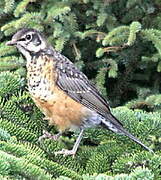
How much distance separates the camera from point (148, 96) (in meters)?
5.88

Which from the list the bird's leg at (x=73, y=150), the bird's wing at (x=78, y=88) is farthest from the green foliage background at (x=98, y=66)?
the bird's wing at (x=78, y=88)

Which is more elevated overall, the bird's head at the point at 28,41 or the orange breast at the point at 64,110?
the bird's head at the point at 28,41

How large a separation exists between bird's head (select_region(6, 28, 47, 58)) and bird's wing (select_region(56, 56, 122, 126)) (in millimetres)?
245

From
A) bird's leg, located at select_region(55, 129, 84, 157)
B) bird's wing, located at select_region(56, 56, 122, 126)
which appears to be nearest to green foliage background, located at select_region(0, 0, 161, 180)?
bird's leg, located at select_region(55, 129, 84, 157)

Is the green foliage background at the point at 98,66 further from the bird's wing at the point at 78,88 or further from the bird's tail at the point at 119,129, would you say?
the bird's wing at the point at 78,88

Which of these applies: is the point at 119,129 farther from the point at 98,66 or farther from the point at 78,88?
the point at 98,66

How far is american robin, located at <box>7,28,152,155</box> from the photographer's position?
4.64m

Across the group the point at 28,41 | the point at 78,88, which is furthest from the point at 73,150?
the point at 28,41

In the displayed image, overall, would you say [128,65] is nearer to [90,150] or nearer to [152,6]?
[152,6]

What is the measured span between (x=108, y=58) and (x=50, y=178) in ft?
10.7

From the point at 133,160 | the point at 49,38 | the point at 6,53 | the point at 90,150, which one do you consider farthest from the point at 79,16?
the point at 133,160

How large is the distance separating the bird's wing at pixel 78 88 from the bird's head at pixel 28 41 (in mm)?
245

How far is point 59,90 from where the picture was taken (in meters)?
4.79

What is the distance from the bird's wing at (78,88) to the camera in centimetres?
481
